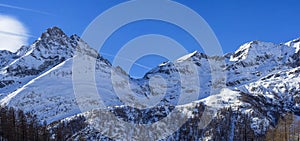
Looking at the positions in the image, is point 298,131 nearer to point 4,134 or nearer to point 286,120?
point 286,120

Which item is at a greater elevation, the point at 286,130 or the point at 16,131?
the point at 16,131

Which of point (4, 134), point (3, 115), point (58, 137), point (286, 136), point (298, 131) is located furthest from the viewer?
point (58, 137)

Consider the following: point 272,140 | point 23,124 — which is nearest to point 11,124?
point 23,124

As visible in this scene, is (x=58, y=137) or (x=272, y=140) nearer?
(x=272, y=140)

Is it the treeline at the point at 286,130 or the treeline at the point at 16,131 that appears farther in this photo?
the treeline at the point at 16,131

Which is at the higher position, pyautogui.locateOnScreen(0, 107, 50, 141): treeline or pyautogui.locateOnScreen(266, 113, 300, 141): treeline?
pyautogui.locateOnScreen(0, 107, 50, 141): treeline

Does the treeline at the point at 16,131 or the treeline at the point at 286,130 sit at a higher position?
the treeline at the point at 16,131

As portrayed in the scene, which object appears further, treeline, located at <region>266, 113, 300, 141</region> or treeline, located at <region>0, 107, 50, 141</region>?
treeline, located at <region>0, 107, 50, 141</region>

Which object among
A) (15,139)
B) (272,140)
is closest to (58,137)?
(15,139)

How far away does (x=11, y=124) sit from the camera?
14450 centimetres

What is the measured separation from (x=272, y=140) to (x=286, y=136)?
600 centimetres

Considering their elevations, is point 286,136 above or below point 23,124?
below

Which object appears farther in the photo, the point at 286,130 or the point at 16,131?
the point at 16,131

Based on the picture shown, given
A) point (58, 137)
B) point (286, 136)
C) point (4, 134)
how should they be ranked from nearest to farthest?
point (286, 136) → point (4, 134) → point (58, 137)
